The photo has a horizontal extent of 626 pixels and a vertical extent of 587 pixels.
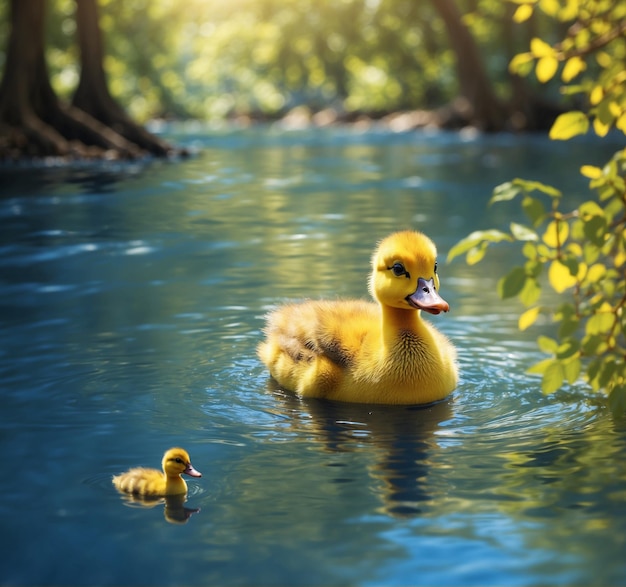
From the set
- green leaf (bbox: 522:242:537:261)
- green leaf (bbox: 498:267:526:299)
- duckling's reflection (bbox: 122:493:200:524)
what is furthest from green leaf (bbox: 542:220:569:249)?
duckling's reflection (bbox: 122:493:200:524)

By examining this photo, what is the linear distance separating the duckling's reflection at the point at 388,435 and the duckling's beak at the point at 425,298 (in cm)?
59

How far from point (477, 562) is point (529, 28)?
3542 centimetres

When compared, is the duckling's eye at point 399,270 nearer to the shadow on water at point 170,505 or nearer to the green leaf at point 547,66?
the green leaf at point 547,66

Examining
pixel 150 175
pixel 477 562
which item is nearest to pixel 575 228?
pixel 477 562

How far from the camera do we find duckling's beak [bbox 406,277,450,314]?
6.01 meters

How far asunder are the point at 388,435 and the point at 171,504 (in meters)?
1.35

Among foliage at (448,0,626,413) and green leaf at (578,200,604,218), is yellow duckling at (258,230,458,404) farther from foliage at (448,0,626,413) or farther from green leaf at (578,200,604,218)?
green leaf at (578,200,604,218)

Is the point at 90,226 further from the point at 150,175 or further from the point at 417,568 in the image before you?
the point at 417,568

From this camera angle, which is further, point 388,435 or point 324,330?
point 324,330

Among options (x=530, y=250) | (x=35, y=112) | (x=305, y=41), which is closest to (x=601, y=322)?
(x=530, y=250)

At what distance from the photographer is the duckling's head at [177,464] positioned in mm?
4934

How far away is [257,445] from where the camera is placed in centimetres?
571

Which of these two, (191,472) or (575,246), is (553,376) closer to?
(575,246)

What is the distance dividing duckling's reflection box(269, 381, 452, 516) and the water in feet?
0.05
